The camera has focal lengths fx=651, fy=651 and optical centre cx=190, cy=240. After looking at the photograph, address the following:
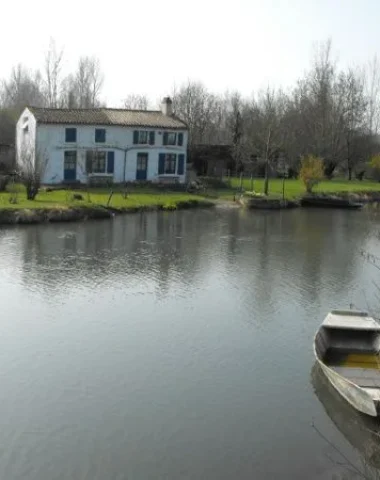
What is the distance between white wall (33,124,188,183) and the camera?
47.9 m

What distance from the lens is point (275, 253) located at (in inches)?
1275

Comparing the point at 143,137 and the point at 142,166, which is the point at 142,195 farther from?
the point at 143,137

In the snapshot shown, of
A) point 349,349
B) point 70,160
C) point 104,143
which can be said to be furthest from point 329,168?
point 349,349

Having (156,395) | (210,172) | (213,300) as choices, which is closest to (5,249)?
(213,300)

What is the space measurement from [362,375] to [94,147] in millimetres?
37203

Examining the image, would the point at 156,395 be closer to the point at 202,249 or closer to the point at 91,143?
the point at 202,249

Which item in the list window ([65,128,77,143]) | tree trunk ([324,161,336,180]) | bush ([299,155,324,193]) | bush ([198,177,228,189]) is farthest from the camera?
tree trunk ([324,161,336,180])

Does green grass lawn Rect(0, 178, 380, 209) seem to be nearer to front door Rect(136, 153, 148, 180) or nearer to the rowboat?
front door Rect(136, 153, 148, 180)

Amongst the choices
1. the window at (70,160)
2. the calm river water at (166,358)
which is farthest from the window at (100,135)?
the calm river water at (166,358)

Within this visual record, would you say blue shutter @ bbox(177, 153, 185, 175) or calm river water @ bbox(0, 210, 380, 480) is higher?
blue shutter @ bbox(177, 153, 185, 175)

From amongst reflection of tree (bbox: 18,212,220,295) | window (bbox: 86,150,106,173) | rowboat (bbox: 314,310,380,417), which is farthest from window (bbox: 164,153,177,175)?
rowboat (bbox: 314,310,380,417)

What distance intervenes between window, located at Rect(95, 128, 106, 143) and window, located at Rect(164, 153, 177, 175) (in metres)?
5.57

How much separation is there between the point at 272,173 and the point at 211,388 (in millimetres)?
56206

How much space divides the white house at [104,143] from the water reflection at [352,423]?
3325cm
